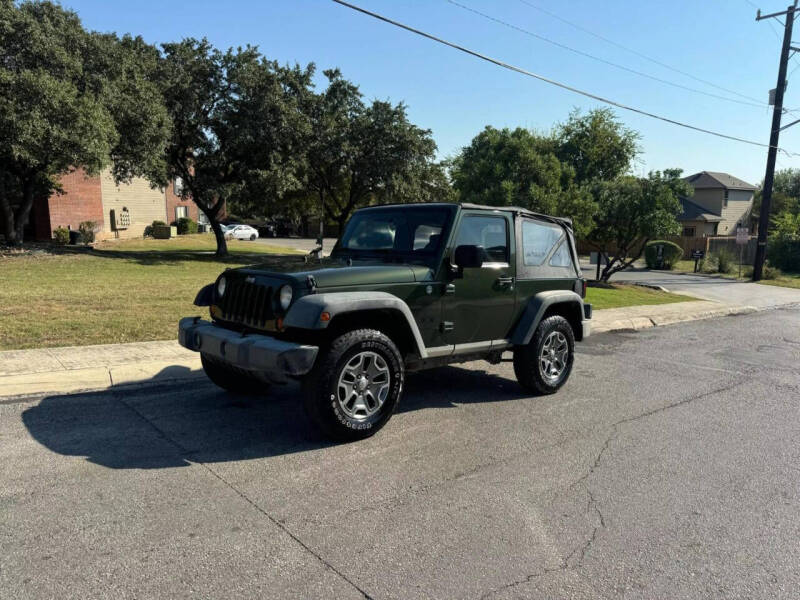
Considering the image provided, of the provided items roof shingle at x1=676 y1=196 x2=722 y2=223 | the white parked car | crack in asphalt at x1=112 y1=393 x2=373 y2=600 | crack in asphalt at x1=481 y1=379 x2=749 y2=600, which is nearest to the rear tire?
crack in asphalt at x1=112 y1=393 x2=373 y2=600

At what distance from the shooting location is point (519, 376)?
20.5 feet

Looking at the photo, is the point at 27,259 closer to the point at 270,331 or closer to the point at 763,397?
the point at 270,331

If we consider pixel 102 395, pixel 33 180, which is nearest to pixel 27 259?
pixel 33 180

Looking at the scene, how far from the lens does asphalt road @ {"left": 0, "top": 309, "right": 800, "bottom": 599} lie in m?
2.88

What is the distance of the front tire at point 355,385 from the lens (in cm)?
439

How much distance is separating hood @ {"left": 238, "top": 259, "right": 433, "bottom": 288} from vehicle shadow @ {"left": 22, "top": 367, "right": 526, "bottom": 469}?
127 centimetres

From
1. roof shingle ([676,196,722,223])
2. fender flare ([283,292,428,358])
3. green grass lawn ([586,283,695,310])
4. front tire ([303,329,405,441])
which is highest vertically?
roof shingle ([676,196,722,223])

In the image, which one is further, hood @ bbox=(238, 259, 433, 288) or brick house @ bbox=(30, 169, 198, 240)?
brick house @ bbox=(30, 169, 198, 240)

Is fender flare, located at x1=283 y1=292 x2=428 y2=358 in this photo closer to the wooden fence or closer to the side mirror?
the side mirror

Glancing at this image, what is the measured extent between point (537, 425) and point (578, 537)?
2021 millimetres

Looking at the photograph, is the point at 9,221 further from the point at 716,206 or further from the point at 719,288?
the point at 716,206

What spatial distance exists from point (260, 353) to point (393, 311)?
1.14 metres

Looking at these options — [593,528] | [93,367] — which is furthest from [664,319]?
[93,367]

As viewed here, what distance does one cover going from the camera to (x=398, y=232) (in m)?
5.65
